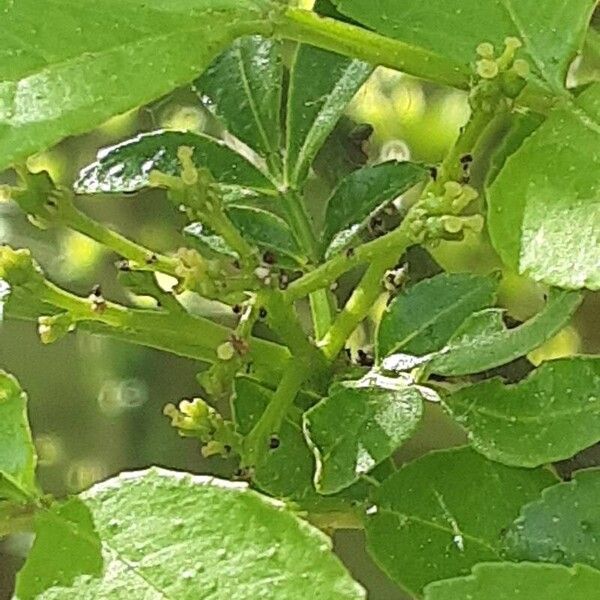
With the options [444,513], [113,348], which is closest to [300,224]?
[444,513]

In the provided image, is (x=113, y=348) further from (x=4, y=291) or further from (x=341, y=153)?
(x=4, y=291)

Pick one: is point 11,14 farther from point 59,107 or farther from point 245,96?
point 245,96

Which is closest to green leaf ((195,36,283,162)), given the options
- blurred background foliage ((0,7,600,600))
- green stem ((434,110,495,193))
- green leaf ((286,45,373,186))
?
green leaf ((286,45,373,186))

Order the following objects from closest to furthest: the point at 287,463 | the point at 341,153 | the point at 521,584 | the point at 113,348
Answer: the point at 521,584 → the point at 287,463 → the point at 341,153 → the point at 113,348

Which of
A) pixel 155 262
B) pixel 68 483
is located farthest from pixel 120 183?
pixel 68 483

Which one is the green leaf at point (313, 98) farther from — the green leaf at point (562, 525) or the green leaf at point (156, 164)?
the green leaf at point (562, 525)

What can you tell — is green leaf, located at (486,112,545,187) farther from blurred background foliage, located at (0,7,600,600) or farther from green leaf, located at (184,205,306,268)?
blurred background foliage, located at (0,7,600,600)
